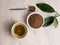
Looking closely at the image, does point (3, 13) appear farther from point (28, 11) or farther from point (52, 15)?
point (52, 15)

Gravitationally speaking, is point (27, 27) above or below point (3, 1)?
below

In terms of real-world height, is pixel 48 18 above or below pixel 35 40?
above

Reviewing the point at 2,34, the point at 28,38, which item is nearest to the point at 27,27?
the point at 28,38

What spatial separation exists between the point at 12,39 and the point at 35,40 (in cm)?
17

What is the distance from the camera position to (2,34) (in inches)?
51.9

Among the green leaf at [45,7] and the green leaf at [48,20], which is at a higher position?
the green leaf at [45,7]

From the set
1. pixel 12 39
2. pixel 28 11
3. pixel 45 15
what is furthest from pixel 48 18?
pixel 12 39

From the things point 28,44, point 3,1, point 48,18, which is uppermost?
point 3,1

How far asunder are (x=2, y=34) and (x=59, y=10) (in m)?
0.46

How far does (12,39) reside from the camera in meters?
1.32

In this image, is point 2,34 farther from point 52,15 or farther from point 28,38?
point 52,15

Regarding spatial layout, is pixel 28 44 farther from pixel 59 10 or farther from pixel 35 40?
pixel 59 10

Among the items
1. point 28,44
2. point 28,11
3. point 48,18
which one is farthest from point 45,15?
point 28,44

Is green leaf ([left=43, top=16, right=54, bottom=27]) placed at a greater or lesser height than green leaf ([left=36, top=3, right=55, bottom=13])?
lesser
